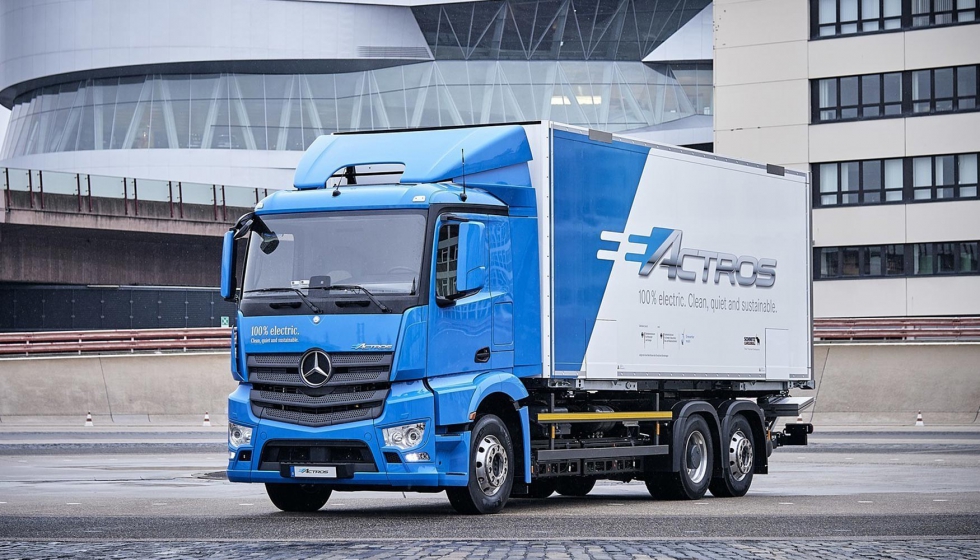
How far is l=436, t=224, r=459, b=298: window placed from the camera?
45.6 feet

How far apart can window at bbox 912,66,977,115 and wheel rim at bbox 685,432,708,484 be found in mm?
37214

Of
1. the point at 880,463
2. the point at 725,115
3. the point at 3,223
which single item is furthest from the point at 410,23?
the point at 880,463

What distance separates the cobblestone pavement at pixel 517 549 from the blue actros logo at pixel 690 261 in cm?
506

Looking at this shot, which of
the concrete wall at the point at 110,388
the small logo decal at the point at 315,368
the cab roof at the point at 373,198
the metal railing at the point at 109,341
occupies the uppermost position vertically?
the cab roof at the point at 373,198

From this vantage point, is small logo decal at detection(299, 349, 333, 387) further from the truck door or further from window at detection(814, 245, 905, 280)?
window at detection(814, 245, 905, 280)

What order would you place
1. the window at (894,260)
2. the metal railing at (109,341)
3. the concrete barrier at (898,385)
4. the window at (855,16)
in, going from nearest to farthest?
1. the concrete barrier at (898,385)
2. the metal railing at (109,341)
3. the window at (894,260)
4. the window at (855,16)

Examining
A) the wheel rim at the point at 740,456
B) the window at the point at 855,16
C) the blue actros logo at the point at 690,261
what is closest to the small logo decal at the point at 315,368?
→ the blue actros logo at the point at 690,261

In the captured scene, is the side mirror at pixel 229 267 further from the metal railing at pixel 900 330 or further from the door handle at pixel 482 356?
the metal railing at pixel 900 330

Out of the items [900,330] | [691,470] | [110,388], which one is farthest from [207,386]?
[691,470]

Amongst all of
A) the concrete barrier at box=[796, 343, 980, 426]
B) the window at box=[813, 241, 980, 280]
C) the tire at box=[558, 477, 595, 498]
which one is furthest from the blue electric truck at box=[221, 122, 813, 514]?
the window at box=[813, 241, 980, 280]

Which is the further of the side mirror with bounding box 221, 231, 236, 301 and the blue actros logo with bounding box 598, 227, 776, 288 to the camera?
the blue actros logo with bounding box 598, 227, 776, 288

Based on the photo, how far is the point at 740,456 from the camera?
18.1 meters

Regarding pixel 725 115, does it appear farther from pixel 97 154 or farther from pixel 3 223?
pixel 97 154

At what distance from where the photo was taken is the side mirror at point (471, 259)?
1399cm
